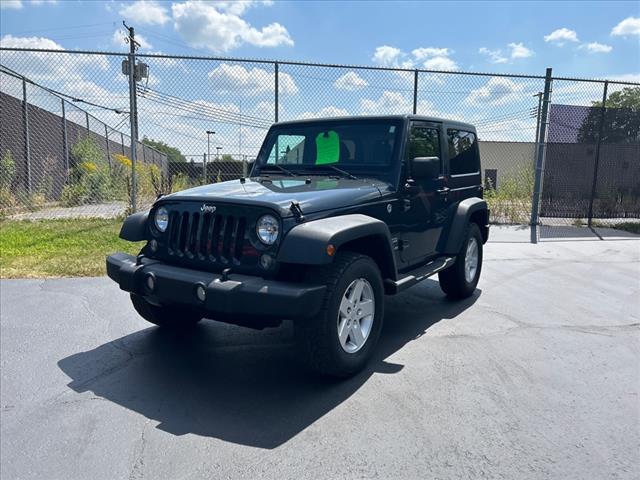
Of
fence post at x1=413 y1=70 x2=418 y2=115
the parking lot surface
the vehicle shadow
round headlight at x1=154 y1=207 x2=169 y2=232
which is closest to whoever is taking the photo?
the parking lot surface

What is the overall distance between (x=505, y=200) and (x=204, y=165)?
6829mm

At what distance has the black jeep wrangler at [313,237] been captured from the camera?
10.0 feet

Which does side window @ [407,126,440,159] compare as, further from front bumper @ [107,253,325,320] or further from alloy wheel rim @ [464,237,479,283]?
front bumper @ [107,253,325,320]

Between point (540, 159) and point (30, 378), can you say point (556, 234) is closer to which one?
point (540, 159)

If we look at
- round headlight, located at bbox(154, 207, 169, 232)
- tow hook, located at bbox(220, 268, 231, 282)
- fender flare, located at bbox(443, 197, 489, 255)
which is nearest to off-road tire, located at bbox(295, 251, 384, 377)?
tow hook, located at bbox(220, 268, 231, 282)

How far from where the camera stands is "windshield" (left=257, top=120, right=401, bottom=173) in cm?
434

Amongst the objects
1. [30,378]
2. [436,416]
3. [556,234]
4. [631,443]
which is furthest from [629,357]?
[556,234]

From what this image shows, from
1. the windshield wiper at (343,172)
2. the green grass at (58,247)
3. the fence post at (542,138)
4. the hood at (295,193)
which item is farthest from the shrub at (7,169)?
the fence post at (542,138)

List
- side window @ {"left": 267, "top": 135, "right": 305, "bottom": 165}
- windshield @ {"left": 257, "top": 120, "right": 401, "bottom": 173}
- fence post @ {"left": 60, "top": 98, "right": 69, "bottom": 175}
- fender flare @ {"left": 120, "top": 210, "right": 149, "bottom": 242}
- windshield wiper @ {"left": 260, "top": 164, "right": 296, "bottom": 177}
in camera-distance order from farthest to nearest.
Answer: fence post @ {"left": 60, "top": 98, "right": 69, "bottom": 175}, side window @ {"left": 267, "top": 135, "right": 305, "bottom": 165}, windshield wiper @ {"left": 260, "top": 164, "right": 296, "bottom": 177}, windshield @ {"left": 257, "top": 120, "right": 401, "bottom": 173}, fender flare @ {"left": 120, "top": 210, "right": 149, "bottom": 242}

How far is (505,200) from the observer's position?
37.3 ft

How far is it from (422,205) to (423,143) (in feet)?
2.01

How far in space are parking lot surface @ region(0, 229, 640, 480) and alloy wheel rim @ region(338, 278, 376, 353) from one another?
266 millimetres

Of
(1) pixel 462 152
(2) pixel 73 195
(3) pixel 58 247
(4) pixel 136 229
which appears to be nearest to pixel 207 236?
(4) pixel 136 229

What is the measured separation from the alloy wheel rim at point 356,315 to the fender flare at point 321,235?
0.36 metres
